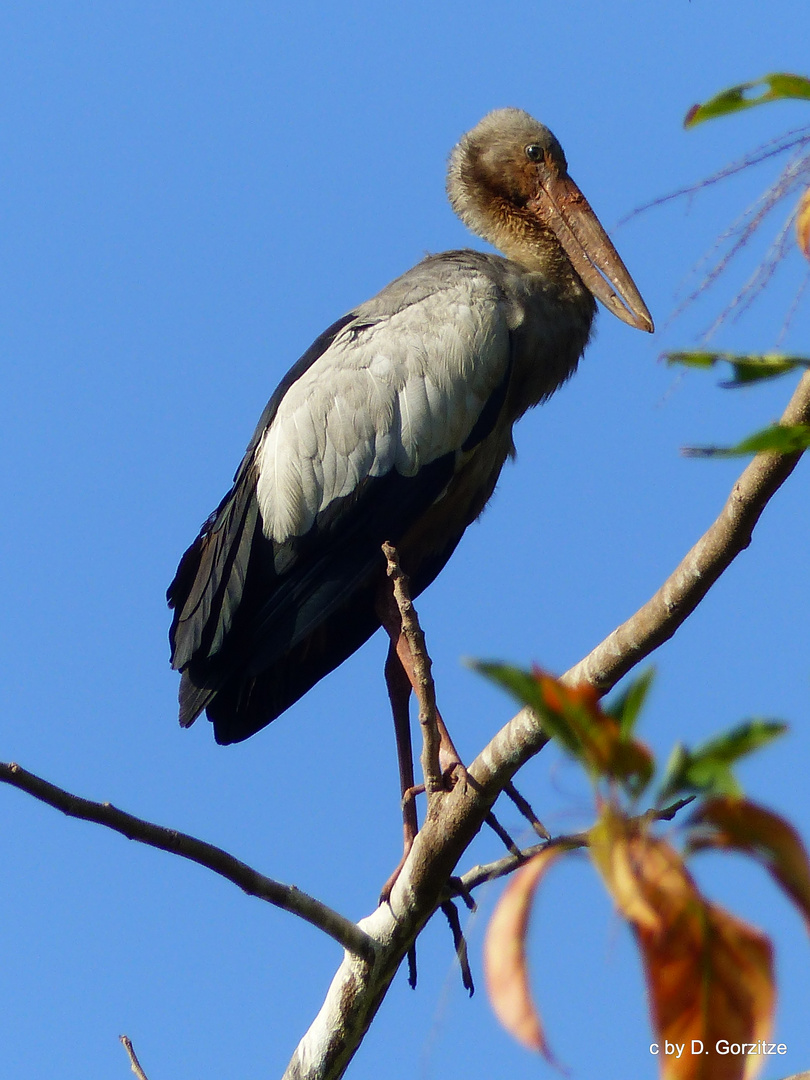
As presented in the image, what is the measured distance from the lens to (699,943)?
0.73 metres

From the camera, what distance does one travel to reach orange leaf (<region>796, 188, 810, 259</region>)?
1.07m

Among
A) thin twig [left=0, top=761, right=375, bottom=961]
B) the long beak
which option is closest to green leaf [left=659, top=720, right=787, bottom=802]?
thin twig [left=0, top=761, right=375, bottom=961]

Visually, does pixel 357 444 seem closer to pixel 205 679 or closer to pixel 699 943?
pixel 205 679

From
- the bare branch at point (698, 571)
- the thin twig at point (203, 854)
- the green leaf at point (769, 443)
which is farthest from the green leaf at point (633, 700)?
the thin twig at point (203, 854)

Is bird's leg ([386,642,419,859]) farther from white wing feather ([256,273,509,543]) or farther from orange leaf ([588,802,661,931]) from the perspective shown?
orange leaf ([588,802,661,931])

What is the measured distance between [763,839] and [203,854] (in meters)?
2.15

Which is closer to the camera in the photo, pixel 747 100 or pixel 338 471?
pixel 747 100

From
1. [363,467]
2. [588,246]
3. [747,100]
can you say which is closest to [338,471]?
[363,467]

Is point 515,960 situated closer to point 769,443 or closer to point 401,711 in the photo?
point 769,443

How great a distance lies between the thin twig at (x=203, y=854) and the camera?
245 cm

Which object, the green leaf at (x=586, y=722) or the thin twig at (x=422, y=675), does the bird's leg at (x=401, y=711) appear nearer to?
the thin twig at (x=422, y=675)

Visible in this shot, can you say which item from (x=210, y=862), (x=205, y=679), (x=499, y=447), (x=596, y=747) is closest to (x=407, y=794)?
(x=205, y=679)

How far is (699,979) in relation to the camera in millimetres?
723

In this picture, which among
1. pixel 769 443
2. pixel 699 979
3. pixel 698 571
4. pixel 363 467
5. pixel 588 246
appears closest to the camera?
pixel 699 979
